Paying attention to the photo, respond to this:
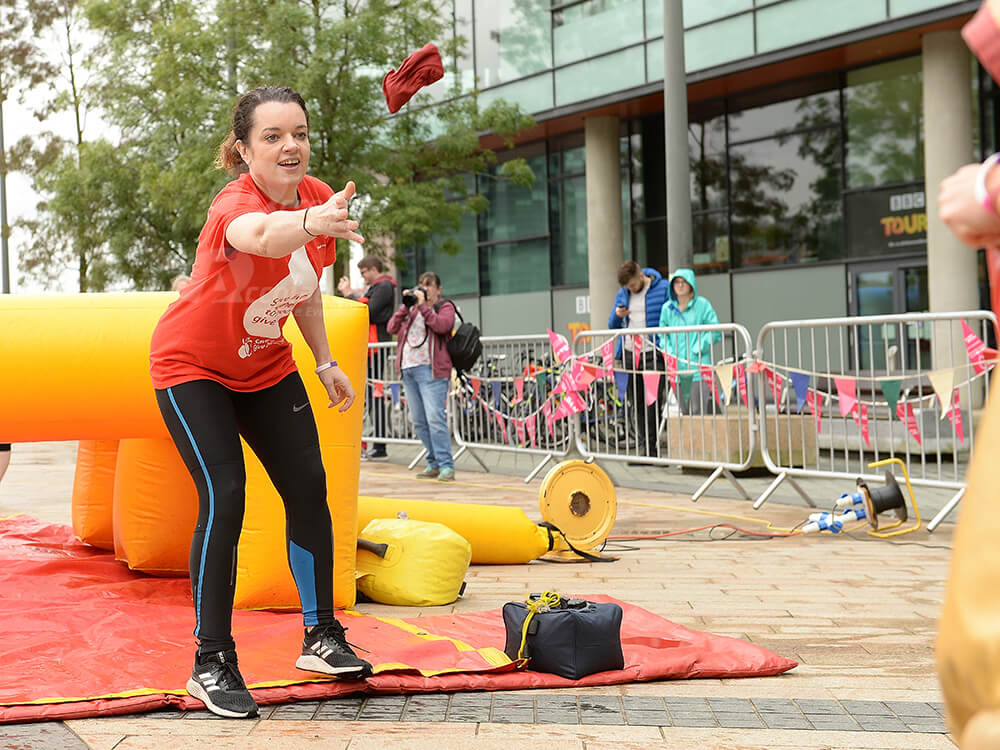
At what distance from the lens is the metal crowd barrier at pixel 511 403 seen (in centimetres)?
1157

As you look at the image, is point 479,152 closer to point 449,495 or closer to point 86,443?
point 449,495

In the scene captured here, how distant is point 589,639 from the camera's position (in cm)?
428

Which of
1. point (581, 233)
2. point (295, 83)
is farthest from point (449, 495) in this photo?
point (581, 233)

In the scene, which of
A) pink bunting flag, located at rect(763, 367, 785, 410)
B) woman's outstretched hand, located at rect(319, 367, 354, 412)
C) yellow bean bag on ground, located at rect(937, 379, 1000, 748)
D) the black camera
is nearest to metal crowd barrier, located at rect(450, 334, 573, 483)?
the black camera

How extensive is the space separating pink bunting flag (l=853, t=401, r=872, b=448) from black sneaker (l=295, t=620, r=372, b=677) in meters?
5.04

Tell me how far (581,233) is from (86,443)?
1872cm

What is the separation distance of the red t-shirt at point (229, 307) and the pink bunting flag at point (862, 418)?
5259mm

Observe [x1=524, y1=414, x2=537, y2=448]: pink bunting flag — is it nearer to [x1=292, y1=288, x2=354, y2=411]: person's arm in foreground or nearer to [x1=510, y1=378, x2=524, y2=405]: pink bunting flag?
[x1=510, y1=378, x2=524, y2=405]: pink bunting flag

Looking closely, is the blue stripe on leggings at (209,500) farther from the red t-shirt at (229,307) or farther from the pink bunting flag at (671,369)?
the pink bunting flag at (671,369)

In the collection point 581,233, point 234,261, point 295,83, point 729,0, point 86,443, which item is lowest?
point 86,443

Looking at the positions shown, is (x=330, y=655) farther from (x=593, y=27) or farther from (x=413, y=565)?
(x=593, y=27)

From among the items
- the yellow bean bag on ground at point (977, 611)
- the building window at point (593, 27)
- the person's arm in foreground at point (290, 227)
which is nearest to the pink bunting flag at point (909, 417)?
the person's arm in foreground at point (290, 227)

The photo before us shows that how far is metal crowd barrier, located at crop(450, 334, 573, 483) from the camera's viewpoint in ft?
38.0

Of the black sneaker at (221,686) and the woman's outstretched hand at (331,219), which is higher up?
the woman's outstretched hand at (331,219)
